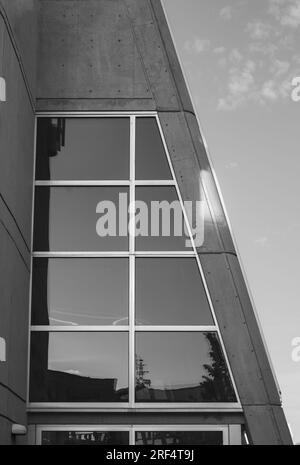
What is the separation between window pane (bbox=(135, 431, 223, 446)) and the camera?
9820 mm

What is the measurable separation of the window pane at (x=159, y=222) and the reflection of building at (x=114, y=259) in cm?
3

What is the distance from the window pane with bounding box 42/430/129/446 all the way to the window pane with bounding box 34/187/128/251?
8.21 feet

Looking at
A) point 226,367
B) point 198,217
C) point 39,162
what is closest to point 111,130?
point 39,162

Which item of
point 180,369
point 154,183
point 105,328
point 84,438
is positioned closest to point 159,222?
point 154,183

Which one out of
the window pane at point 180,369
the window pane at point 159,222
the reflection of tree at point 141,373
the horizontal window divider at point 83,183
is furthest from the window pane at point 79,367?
the horizontal window divider at point 83,183

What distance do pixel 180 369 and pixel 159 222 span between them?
6.82ft

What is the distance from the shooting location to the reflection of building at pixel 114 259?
986cm

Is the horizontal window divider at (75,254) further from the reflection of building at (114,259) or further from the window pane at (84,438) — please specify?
the window pane at (84,438)

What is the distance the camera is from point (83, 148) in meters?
10.8

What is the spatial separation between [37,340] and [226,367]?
2.60m

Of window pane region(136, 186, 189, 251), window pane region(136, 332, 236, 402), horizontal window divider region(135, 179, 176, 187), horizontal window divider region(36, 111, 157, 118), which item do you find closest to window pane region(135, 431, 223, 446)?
window pane region(136, 332, 236, 402)

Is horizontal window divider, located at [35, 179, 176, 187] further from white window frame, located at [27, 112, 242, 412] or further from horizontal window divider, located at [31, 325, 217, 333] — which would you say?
horizontal window divider, located at [31, 325, 217, 333]

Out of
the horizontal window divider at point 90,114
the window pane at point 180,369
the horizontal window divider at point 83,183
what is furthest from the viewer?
the horizontal window divider at point 90,114

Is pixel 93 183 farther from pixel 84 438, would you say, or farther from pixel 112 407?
pixel 84 438
